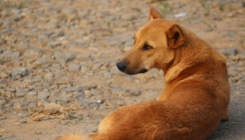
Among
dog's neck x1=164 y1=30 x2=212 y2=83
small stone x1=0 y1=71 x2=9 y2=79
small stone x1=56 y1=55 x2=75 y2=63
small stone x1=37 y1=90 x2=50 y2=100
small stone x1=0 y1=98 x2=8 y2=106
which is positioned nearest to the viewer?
dog's neck x1=164 y1=30 x2=212 y2=83

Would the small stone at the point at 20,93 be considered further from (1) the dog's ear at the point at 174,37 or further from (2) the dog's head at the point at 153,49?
(1) the dog's ear at the point at 174,37

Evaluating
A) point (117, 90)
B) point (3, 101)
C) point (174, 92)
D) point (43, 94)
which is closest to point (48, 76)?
point (43, 94)

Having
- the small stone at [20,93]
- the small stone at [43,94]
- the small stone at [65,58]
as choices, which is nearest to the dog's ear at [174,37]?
the small stone at [43,94]

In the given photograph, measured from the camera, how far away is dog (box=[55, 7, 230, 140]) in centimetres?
425

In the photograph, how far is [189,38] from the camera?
568 cm

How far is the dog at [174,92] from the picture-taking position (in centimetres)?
425

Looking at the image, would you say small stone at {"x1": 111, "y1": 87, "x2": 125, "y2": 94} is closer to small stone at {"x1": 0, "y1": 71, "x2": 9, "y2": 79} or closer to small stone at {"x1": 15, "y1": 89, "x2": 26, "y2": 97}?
small stone at {"x1": 15, "y1": 89, "x2": 26, "y2": 97}

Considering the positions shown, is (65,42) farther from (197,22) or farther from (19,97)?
(197,22)

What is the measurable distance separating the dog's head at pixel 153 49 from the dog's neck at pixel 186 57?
7cm

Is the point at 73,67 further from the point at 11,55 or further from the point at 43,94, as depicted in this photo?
the point at 11,55

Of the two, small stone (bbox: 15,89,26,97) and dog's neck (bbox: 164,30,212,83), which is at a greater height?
dog's neck (bbox: 164,30,212,83)

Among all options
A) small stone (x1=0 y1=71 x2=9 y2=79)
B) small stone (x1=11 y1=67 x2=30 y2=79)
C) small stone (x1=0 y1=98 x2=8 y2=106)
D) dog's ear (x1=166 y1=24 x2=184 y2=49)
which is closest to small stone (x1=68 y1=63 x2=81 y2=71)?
small stone (x1=11 y1=67 x2=30 y2=79)

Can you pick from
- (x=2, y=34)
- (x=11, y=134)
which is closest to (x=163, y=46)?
(x=11, y=134)

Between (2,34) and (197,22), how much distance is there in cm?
404
